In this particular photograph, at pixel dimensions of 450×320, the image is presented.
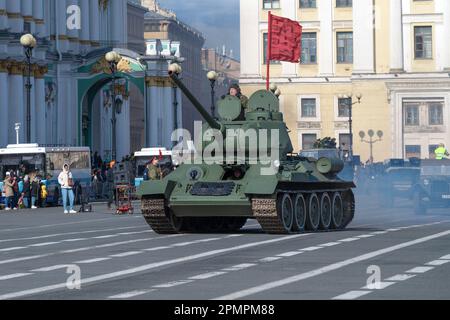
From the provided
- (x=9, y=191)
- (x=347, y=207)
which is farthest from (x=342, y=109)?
(x=347, y=207)

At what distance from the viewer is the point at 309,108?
10550 centimetres

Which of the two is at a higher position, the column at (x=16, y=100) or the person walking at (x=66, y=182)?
the column at (x=16, y=100)

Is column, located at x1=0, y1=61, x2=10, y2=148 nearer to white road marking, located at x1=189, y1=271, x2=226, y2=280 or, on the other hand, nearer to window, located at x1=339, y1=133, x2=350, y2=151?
window, located at x1=339, y1=133, x2=350, y2=151

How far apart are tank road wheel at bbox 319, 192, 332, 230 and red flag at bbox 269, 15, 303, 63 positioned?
48.9 m

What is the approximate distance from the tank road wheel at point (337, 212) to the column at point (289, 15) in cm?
7406

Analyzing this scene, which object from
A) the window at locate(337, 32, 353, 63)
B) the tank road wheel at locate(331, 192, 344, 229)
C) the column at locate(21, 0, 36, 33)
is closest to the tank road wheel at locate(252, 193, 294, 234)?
the tank road wheel at locate(331, 192, 344, 229)

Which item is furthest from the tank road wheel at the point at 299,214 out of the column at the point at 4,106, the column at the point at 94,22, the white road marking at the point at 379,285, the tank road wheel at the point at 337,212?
the column at the point at 94,22

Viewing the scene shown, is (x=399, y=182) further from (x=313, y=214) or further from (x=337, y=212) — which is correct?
(x=313, y=214)

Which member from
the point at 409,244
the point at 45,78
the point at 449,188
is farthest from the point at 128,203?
the point at 45,78

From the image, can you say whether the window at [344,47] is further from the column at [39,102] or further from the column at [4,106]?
the column at [4,106]

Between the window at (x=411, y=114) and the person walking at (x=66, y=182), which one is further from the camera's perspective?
the window at (x=411, y=114)

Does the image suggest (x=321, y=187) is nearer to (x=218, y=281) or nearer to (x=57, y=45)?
(x=218, y=281)

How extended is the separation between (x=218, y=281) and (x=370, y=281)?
183 cm

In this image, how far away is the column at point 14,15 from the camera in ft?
232
